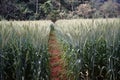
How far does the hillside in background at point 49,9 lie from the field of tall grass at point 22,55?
17906 mm

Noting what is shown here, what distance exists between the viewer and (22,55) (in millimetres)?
4871

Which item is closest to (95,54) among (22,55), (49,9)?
(22,55)

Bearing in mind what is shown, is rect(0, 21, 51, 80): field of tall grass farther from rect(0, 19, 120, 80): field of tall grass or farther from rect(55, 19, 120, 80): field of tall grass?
rect(55, 19, 120, 80): field of tall grass

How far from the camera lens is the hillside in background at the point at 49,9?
27438 millimetres

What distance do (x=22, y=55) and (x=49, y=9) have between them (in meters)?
29.1

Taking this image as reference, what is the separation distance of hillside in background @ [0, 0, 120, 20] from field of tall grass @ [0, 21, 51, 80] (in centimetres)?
1791

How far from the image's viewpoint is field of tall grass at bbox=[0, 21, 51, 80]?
473cm

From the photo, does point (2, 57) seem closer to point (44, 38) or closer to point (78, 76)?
point (44, 38)

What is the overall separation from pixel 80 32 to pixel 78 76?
907mm

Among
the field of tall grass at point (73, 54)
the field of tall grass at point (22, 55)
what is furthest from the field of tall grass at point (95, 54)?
the field of tall grass at point (22, 55)

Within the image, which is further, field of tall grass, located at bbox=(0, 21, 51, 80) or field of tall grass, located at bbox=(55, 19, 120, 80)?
field of tall grass, located at bbox=(55, 19, 120, 80)

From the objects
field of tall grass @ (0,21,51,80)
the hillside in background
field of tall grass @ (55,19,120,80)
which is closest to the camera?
field of tall grass @ (0,21,51,80)

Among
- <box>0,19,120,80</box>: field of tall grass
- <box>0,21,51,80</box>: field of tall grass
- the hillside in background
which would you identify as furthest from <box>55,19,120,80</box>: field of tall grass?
the hillside in background

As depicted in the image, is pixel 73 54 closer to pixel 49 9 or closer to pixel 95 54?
pixel 95 54
